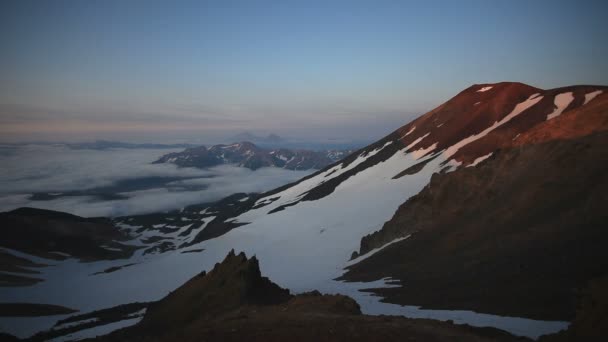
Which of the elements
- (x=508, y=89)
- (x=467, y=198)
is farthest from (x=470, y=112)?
(x=467, y=198)

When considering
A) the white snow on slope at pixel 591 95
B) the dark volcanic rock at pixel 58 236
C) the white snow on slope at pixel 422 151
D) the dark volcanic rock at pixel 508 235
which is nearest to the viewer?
the dark volcanic rock at pixel 508 235

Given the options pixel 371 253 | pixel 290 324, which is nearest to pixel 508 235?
pixel 371 253

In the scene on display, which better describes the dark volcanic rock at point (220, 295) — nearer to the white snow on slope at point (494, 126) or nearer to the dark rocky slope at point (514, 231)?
the dark rocky slope at point (514, 231)

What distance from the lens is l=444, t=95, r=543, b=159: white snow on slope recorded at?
8031 centimetres

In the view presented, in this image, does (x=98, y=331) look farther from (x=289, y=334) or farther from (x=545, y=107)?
(x=545, y=107)

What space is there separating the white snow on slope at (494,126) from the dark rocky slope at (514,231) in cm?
3066

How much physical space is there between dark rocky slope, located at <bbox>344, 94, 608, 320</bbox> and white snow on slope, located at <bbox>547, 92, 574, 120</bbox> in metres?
26.3

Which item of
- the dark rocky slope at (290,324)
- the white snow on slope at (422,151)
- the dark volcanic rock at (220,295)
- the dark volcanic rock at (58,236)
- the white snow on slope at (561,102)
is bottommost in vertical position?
the dark volcanic rock at (58,236)

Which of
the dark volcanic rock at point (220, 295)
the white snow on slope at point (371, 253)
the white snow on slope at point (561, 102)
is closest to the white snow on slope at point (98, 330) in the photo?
the dark volcanic rock at point (220, 295)

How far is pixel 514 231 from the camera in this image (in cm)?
3378

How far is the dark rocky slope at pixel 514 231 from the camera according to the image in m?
22.3

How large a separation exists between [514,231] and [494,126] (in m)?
55.9

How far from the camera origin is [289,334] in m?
12.7

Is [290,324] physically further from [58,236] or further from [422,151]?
[58,236]
